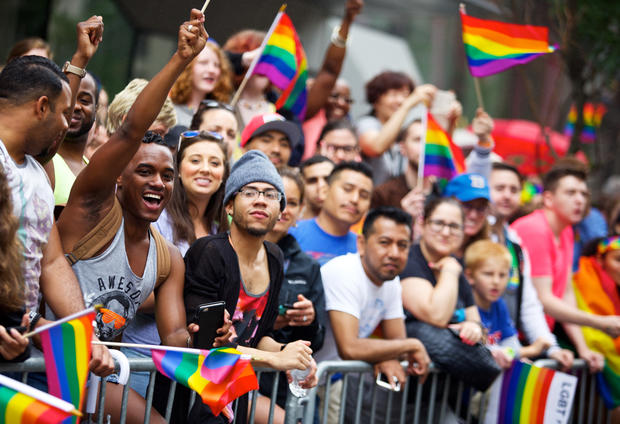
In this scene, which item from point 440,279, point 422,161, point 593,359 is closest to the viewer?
point 440,279

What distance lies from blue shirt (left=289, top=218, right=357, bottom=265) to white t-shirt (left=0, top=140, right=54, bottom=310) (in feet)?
8.34

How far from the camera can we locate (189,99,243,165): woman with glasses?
19.0 ft

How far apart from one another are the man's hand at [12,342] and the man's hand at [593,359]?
16.4 ft

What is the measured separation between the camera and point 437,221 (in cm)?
610

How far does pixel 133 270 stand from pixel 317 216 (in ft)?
8.41

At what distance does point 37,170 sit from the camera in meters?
3.65

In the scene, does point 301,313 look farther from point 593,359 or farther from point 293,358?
point 593,359

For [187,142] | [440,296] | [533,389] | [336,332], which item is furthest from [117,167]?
[533,389]

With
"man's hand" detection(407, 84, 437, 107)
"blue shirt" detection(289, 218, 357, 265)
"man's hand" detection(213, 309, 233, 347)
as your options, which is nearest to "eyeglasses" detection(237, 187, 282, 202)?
"man's hand" detection(213, 309, 233, 347)

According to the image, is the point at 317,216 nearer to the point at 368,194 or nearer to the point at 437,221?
the point at 368,194

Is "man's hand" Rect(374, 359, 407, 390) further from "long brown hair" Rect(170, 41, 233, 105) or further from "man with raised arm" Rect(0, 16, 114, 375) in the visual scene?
"long brown hair" Rect(170, 41, 233, 105)

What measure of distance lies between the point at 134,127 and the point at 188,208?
133 centimetres

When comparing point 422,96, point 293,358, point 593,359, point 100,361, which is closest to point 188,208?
point 293,358

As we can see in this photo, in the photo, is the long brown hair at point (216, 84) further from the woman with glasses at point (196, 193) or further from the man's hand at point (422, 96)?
the man's hand at point (422, 96)
